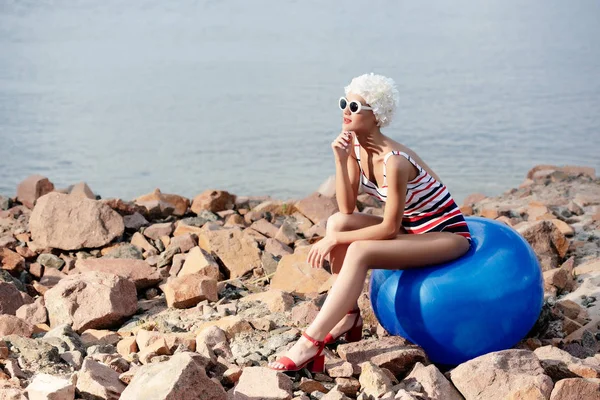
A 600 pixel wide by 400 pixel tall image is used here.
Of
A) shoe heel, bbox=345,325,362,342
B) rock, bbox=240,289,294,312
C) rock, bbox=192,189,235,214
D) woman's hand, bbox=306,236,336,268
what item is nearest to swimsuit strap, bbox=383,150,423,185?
woman's hand, bbox=306,236,336,268

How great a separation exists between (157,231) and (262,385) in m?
3.86

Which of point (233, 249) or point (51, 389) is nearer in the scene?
point (51, 389)

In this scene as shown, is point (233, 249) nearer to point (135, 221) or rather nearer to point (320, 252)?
point (135, 221)

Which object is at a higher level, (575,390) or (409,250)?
(409,250)

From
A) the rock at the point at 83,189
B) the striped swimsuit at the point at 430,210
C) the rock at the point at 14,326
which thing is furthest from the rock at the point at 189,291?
the rock at the point at 83,189

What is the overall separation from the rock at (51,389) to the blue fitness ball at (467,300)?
180cm

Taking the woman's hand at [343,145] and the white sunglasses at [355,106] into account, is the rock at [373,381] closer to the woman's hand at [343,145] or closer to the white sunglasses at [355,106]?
the woman's hand at [343,145]

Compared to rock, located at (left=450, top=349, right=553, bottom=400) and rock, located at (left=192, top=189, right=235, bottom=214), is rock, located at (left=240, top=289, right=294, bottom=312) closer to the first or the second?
rock, located at (left=450, top=349, right=553, bottom=400)

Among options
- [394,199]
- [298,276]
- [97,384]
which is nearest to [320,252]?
[394,199]

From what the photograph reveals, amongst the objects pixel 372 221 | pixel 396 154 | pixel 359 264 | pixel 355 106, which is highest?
pixel 355 106

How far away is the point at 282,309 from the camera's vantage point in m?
5.98

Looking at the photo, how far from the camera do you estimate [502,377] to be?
4766 mm

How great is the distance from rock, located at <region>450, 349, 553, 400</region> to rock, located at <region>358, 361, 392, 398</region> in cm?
40

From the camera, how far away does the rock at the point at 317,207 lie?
8672mm
